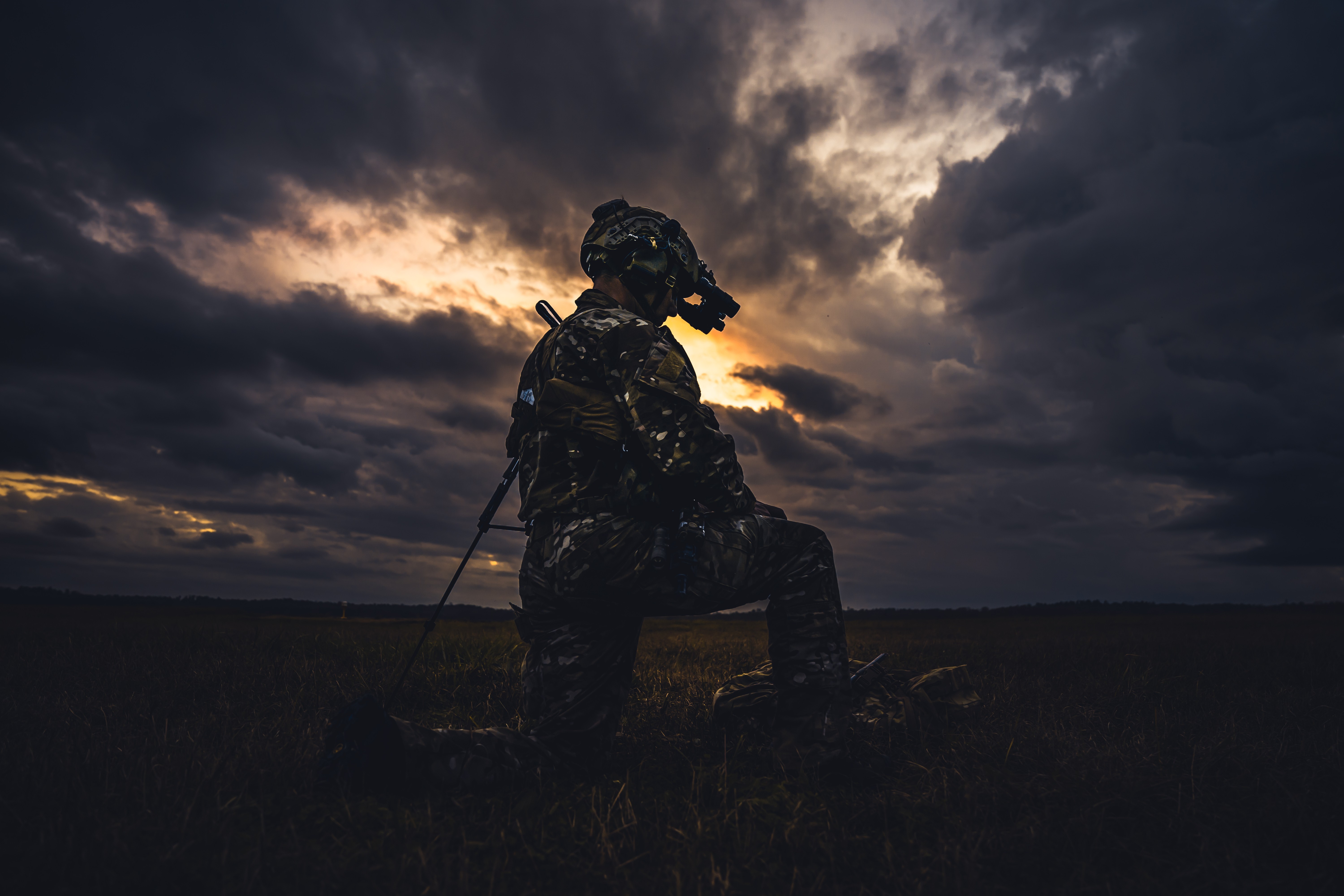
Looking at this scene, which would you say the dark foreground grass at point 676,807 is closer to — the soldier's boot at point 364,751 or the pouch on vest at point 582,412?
the soldier's boot at point 364,751

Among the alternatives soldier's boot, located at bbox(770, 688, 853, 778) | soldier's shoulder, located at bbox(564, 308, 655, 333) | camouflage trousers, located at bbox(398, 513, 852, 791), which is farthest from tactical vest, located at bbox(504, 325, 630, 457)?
soldier's boot, located at bbox(770, 688, 853, 778)

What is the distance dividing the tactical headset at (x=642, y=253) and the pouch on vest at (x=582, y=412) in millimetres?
941

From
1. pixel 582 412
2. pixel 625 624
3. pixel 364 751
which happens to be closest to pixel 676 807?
pixel 625 624

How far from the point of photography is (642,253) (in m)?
3.87

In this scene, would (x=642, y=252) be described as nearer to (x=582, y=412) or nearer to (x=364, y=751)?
(x=582, y=412)

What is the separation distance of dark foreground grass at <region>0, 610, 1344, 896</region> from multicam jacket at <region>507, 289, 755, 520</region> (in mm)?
1403

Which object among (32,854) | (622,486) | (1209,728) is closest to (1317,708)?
(1209,728)

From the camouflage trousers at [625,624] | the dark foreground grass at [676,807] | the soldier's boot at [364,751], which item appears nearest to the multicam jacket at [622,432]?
the camouflage trousers at [625,624]

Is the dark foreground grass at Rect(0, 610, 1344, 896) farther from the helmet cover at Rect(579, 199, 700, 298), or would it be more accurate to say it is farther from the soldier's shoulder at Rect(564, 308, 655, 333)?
the helmet cover at Rect(579, 199, 700, 298)

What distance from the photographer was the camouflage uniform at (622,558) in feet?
10.1

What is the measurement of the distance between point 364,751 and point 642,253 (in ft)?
10.0

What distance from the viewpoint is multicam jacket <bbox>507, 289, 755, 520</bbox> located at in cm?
307

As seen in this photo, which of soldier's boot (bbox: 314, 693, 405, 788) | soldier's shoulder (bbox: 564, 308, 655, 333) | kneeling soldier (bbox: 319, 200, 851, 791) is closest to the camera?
soldier's boot (bbox: 314, 693, 405, 788)

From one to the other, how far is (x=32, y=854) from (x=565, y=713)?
2.05 meters
